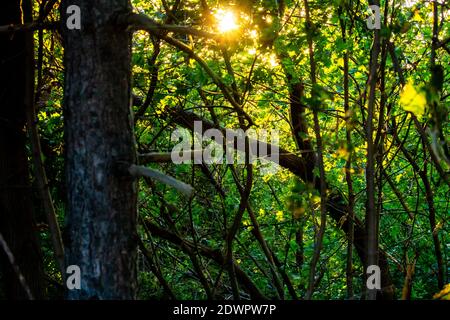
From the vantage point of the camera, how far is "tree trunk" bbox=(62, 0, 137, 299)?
2.48 meters

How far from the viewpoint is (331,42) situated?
4559 mm

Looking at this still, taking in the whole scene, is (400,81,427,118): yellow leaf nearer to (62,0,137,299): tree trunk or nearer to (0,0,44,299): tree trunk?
(62,0,137,299): tree trunk

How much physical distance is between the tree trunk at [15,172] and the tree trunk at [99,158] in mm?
1279

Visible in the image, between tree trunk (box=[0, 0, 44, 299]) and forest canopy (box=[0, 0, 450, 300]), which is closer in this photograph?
forest canopy (box=[0, 0, 450, 300])

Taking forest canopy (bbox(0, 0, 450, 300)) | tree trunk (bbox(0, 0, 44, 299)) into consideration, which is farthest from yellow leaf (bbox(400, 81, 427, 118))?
tree trunk (bbox(0, 0, 44, 299))

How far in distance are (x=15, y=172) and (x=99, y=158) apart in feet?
5.08

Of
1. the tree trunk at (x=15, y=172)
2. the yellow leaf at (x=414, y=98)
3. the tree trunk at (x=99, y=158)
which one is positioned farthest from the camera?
the tree trunk at (x=15, y=172)

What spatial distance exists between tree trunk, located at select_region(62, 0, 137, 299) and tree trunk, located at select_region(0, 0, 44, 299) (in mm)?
1279

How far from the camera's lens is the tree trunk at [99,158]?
8.13 ft

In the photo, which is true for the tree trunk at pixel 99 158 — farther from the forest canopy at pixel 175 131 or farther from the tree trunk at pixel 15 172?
the tree trunk at pixel 15 172

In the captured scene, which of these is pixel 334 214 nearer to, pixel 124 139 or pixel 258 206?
pixel 258 206

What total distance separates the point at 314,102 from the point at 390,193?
14.7 feet

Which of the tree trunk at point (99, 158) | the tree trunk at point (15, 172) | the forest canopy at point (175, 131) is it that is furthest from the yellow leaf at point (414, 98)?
the tree trunk at point (15, 172)

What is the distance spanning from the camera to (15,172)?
3.77 m
